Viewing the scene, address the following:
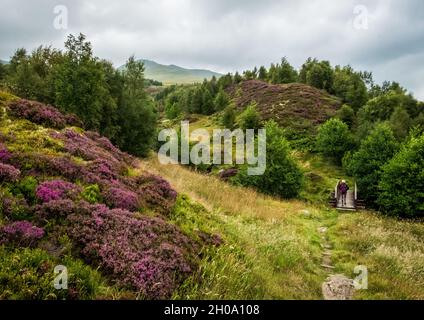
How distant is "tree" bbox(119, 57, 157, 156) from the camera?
3228 centimetres

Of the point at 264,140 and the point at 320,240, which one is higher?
the point at 264,140

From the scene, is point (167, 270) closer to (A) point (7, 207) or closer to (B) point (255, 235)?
(A) point (7, 207)

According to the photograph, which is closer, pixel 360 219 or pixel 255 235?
pixel 255 235

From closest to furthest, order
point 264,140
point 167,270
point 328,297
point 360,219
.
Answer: point 167,270, point 328,297, point 360,219, point 264,140

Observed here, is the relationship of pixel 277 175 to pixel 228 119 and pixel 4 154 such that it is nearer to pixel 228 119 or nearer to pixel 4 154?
pixel 4 154

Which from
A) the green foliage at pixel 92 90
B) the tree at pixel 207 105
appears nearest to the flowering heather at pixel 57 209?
the green foliage at pixel 92 90

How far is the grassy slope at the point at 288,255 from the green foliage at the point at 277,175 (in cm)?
1025

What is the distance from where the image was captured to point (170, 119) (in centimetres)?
10106

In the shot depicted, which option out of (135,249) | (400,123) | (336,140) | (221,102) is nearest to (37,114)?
(135,249)

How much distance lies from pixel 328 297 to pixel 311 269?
7.07 feet

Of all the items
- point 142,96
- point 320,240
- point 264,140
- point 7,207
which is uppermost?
point 142,96

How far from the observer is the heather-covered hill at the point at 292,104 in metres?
71.4
